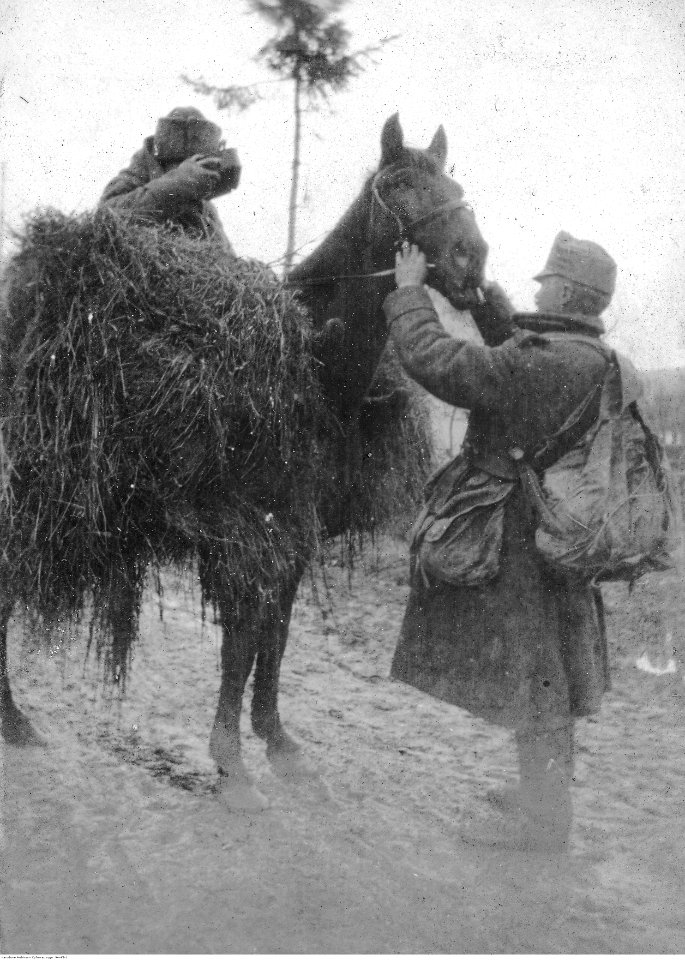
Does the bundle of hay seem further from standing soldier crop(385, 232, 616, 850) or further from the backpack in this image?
the backpack

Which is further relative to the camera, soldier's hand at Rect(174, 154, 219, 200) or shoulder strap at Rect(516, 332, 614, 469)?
soldier's hand at Rect(174, 154, 219, 200)

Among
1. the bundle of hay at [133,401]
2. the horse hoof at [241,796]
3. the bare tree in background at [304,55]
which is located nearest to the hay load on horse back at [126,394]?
the bundle of hay at [133,401]

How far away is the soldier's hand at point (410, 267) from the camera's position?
2.57 m

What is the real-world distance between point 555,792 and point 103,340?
7.39 ft

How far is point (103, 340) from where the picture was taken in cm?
242

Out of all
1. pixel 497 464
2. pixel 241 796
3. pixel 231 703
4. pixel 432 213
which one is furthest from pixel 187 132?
pixel 241 796

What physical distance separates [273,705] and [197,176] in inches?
84.4

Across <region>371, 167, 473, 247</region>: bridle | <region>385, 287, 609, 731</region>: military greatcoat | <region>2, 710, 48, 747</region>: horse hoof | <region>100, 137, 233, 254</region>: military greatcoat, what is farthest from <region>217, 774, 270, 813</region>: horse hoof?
<region>371, 167, 473, 247</region>: bridle

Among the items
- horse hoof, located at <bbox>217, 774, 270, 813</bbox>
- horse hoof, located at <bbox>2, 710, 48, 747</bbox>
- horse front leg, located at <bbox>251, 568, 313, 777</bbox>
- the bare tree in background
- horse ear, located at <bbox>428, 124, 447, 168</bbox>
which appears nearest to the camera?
horse ear, located at <bbox>428, 124, 447, 168</bbox>

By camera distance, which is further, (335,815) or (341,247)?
(335,815)

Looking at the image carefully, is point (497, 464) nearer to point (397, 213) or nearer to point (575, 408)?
point (575, 408)

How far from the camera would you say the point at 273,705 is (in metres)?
3.21

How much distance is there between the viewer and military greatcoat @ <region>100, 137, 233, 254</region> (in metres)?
2.77

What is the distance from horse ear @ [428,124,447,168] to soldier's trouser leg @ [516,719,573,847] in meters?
2.08
